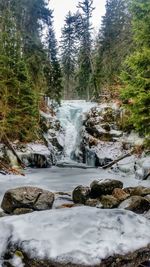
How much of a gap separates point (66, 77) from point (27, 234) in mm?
47582

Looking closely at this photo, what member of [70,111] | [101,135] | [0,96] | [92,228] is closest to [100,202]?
[92,228]

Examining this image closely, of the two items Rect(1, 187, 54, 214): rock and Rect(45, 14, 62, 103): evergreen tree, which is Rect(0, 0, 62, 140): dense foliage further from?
Rect(1, 187, 54, 214): rock

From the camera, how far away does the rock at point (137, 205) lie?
925 cm

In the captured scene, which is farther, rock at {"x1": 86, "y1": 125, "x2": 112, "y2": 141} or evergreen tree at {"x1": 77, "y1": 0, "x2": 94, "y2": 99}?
evergreen tree at {"x1": 77, "y1": 0, "x2": 94, "y2": 99}

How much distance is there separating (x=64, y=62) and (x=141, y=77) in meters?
40.2

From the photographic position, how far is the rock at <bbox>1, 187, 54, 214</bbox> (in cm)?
917

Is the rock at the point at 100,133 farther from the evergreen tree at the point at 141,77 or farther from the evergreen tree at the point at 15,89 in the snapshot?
the evergreen tree at the point at 141,77

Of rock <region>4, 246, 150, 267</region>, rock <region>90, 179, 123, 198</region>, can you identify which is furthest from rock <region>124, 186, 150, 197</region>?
rock <region>4, 246, 150, 267</region>

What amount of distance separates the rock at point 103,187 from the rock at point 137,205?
1748 millimetres

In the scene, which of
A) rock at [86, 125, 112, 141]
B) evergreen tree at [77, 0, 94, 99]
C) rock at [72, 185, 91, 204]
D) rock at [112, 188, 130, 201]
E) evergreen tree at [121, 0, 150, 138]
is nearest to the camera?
rock at [112, 188, 130, 201]

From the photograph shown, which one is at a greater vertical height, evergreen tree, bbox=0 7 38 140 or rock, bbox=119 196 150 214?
evergreen tree, bbox=0 7 38 140

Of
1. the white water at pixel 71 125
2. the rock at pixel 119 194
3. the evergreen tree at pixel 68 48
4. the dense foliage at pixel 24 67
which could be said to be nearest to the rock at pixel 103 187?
the rock at pixel 119 194

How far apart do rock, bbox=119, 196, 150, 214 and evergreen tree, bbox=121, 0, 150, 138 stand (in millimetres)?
3013

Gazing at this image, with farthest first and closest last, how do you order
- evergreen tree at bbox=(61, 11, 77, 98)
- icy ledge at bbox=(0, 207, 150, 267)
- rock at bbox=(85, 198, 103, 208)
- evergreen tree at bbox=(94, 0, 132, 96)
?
evergreen tree at bbox=(61, 11, 77, 98)
evergreen tree at bbox=(94, 0, 132, 96)
rock at bbox=(85, 198, 103, 208)
icy ledge at bbox=(0, 207, 150, 267)
